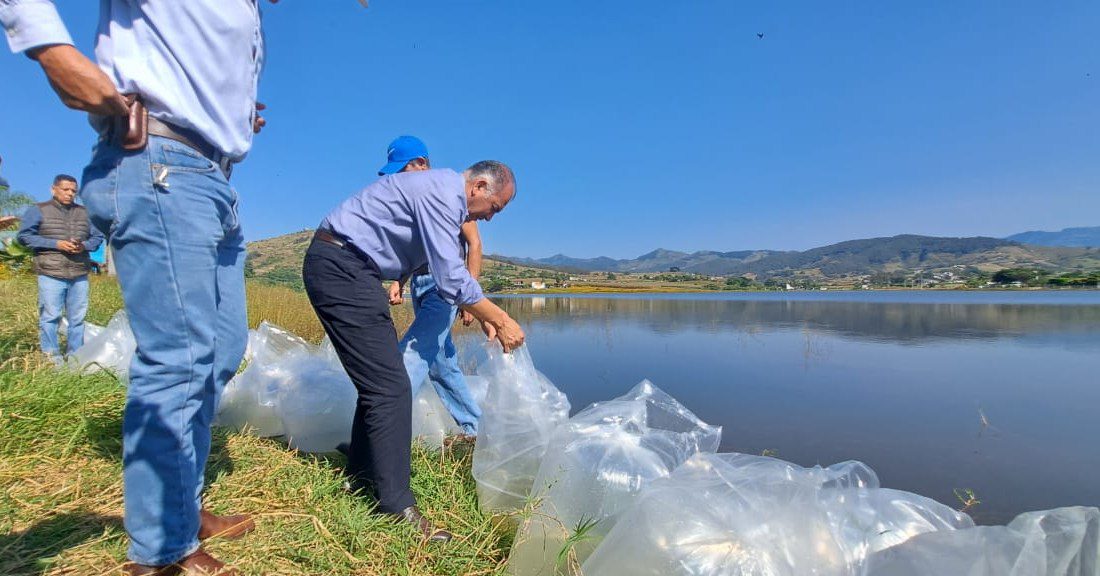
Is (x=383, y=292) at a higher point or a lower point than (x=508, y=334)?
higher

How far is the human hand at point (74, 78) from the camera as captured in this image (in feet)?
3.69

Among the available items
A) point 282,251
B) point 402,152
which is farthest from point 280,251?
point 402,152

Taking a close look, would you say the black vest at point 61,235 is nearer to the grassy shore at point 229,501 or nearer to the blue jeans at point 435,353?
the grassy shore at point 229,501

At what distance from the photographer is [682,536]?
4.62 feet

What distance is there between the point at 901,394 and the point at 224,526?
685cm

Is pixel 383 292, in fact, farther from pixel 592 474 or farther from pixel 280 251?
pixel 280 251

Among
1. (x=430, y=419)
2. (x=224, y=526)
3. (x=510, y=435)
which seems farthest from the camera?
(x=430, y=419)

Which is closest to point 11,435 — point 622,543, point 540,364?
point 622,543

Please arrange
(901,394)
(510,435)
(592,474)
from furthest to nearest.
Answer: (901,394)
(510,435)
(592,474)

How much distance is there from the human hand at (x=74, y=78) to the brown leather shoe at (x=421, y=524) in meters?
1.53

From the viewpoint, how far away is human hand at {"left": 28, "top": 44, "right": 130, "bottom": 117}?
113 centimetres

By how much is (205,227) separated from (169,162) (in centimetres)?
18

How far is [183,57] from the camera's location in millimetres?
1321

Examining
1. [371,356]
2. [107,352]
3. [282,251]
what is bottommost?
[107,352]
